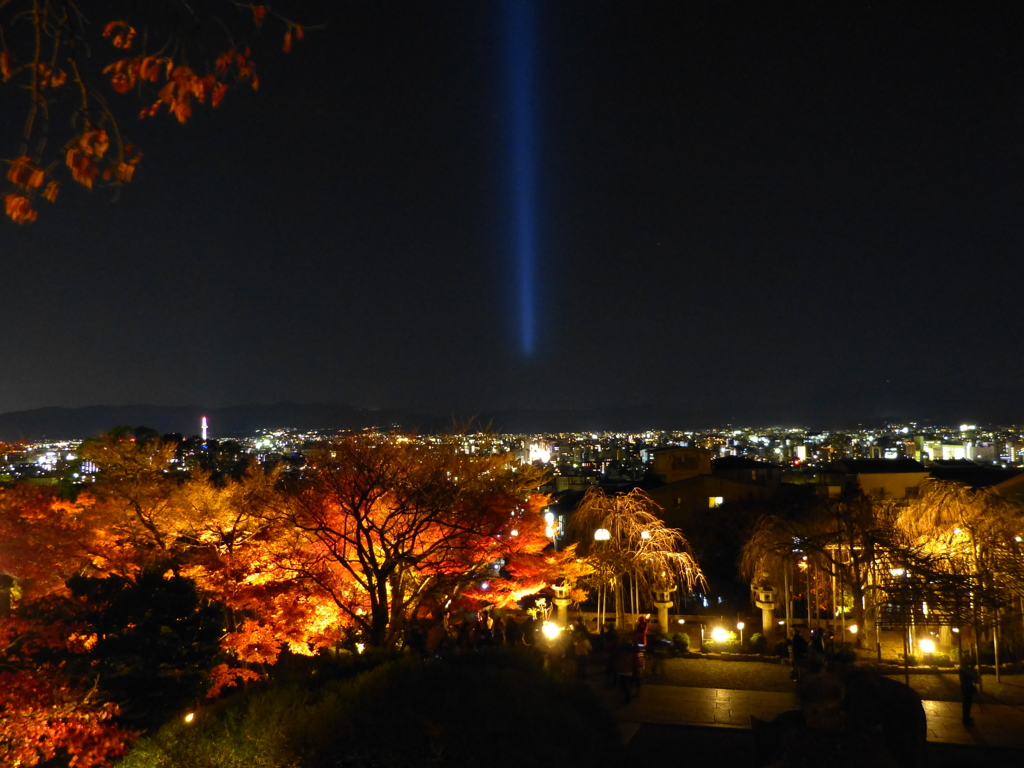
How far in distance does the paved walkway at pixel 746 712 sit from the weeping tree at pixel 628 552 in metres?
5.34

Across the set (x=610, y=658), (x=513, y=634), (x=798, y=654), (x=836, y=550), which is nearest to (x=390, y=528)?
(x=513, y=634)

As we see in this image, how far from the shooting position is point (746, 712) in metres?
12.0

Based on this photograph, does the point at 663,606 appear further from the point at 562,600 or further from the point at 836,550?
the point at 836,550

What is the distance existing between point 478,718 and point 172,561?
8.98 metres

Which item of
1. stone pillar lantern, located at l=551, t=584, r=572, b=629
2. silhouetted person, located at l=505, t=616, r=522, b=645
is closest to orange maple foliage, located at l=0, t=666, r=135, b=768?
silhouetted person, located at l=505, t=616, r=522, b=645

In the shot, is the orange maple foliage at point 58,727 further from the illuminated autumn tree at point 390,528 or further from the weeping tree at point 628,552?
the weeping tree at point 628,552

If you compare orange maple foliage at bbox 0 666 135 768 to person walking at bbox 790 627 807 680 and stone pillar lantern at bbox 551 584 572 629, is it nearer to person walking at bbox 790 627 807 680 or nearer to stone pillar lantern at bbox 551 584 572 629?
stone pillar lantern at bbox 551 584 572 629

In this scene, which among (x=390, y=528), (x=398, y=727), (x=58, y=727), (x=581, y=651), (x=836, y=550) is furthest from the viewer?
(x=836, y=550)

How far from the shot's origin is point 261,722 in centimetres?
873

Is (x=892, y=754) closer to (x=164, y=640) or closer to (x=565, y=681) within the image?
(x=565, y=681)

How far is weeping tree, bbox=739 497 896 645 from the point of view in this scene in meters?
14.9

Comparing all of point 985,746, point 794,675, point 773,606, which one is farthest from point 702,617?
point 985,746

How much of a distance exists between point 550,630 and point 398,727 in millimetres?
8468

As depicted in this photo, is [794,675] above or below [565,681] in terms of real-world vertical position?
below
